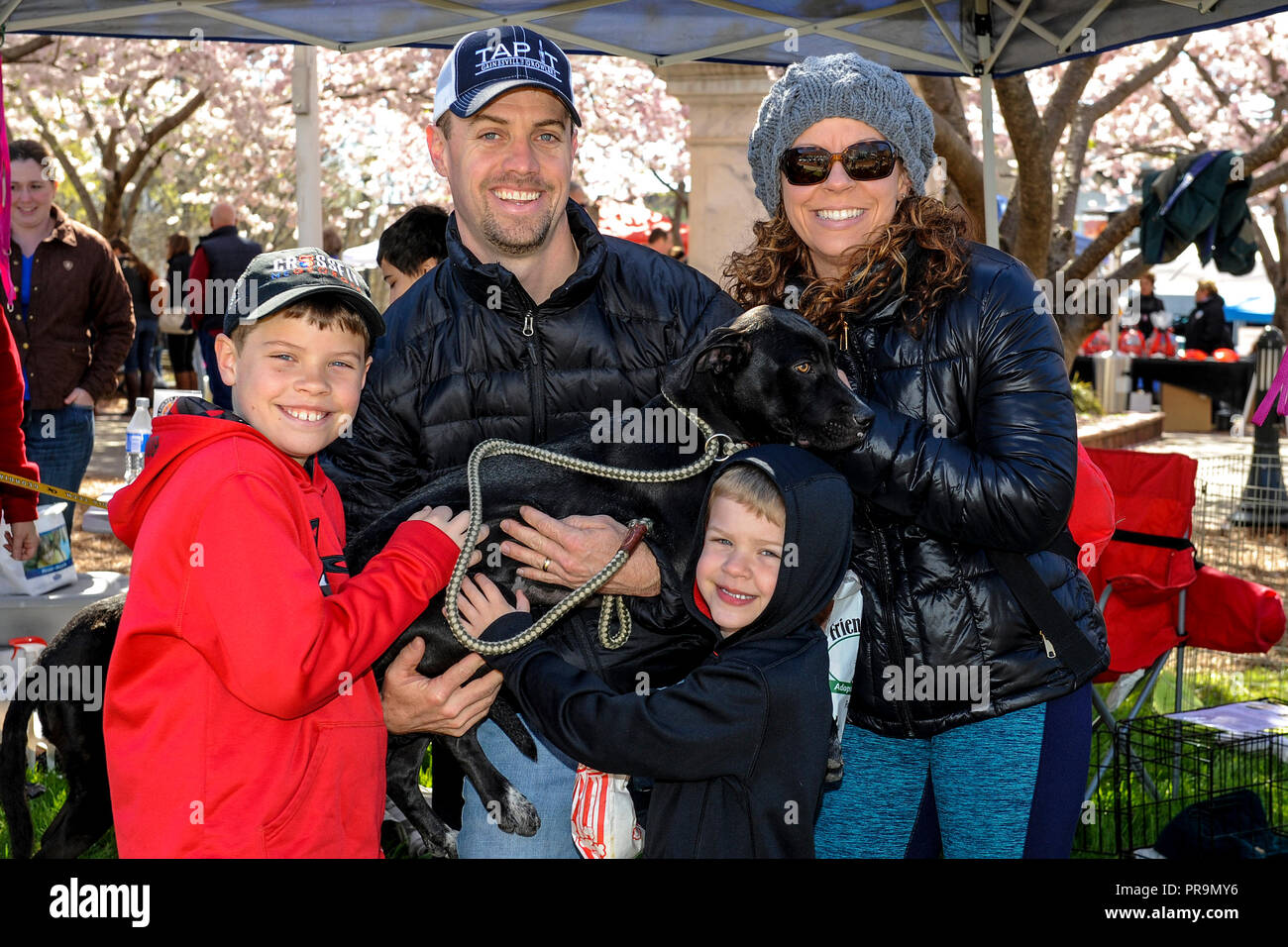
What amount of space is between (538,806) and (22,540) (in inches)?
133

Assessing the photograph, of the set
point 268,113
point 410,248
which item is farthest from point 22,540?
point 268,113

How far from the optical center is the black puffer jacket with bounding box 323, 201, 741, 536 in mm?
3062

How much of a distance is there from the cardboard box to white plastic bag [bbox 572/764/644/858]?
18.3 m

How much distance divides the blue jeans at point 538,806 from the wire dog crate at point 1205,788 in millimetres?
2409

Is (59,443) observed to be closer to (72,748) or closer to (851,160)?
(72,748)

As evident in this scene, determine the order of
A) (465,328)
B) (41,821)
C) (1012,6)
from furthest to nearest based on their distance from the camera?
1. (1012,6)
2. (41,821)
3. (465,328)

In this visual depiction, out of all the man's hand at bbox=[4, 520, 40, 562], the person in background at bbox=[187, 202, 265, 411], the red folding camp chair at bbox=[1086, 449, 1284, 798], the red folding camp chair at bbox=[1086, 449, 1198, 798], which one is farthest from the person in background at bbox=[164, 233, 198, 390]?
the red folding camp chair at bbox=[1086, 449, 1284, 798]

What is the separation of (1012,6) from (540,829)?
207 inches

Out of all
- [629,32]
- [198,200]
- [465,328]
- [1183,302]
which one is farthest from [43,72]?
[1183,302]

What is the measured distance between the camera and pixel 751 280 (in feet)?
10.5

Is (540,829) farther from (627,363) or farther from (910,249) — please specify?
(910,249)

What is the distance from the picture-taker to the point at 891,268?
2.84m

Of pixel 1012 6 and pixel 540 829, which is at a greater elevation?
pixel 1012 6
